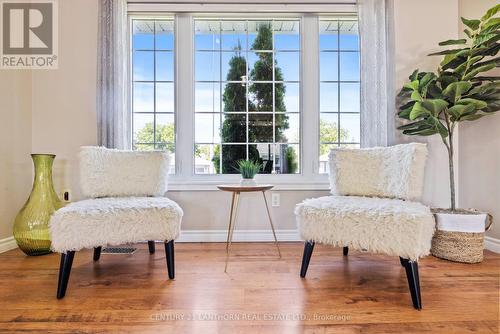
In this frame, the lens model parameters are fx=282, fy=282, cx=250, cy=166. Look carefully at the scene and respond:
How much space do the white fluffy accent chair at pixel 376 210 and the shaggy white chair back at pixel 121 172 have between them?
40.8 inches

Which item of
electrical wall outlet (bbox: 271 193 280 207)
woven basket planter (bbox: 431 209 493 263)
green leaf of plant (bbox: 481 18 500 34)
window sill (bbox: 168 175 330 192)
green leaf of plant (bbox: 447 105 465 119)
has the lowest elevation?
woven basket planter (bbox: 431 209 493 263)

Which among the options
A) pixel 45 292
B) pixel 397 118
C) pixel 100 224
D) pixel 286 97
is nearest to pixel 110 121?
pixel 100 224

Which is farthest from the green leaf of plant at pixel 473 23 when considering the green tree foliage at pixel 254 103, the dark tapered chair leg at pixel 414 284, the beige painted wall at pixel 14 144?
the beige painted wall at pixel 14 144

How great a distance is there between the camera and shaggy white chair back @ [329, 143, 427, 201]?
176 cm

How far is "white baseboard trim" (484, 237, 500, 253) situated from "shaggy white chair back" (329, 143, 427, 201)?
3.16ft

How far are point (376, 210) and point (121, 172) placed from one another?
169cm

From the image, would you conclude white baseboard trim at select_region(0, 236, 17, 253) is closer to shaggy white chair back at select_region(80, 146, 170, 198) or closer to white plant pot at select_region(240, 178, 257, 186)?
shaggy white chair back at select_region(80, 146, 170, 198)

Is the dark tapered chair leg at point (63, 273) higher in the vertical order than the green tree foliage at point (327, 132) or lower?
lower


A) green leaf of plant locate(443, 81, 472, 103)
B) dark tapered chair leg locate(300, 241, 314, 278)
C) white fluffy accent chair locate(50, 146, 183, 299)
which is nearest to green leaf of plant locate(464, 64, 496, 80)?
green leaf of plant locate(443, 81, 472, 103)

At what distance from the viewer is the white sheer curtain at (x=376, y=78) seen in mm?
2348

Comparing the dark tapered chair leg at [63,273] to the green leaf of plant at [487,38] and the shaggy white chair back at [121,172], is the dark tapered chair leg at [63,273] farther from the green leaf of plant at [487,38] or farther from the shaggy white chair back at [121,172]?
the green leaf of plant at [487,38]

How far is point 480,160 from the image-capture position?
232 centimetres

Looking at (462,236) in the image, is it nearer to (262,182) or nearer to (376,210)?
(376,210)

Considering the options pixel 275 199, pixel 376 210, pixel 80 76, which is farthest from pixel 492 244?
pixel 80 76
